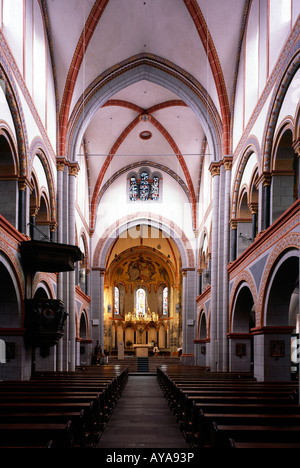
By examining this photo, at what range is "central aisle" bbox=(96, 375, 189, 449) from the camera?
29.0ft

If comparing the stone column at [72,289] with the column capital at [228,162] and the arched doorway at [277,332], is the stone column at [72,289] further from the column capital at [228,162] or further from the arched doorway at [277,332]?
the arched doorway at [277,332]

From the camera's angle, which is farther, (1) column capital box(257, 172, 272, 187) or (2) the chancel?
(1) column capital box(257, 172, 272, 187)

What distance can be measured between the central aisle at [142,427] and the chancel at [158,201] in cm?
8

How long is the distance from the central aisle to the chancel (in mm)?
83

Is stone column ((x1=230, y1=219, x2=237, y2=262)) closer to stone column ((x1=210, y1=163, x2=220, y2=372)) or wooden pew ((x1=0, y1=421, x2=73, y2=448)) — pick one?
stone column ((x1=210, y1=163, x2=220, y2=372))

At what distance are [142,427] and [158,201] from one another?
23491 millimetres

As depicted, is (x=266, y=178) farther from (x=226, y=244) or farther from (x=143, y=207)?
(x=143, y=207)

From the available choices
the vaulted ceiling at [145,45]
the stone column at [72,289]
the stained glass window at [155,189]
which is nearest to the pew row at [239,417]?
the stone column at [72,289]

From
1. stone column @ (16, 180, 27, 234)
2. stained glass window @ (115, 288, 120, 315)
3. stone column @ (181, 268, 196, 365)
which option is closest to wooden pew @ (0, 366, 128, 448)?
stone column @ (16, 180, 27, 234)

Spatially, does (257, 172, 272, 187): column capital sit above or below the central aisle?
above

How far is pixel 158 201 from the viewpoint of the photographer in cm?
3319

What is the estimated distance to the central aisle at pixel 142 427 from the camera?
29.0 ft

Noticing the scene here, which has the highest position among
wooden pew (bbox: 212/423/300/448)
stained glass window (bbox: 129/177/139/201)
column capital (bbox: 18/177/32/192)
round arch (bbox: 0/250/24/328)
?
stained glass window (bbox: 129/177/139/201)

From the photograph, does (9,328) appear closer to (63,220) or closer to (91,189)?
(63,220)
